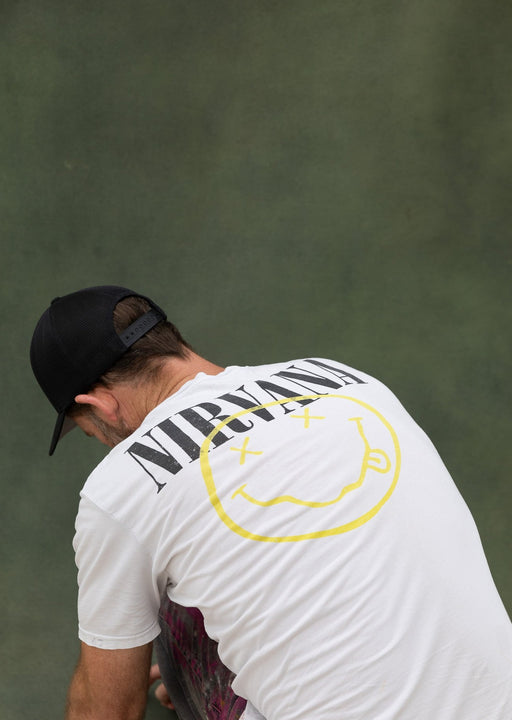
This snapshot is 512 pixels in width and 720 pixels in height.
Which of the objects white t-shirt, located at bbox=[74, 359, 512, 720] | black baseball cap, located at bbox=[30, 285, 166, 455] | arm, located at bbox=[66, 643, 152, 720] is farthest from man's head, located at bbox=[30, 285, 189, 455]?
arm, located at bbox=[66, 643, 152, 720]

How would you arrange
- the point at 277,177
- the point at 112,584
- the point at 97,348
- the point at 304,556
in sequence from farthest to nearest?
the point at 277,177, the point at 97,348, the point at 112,584, the point at 304,556

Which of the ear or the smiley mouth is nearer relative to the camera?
the smiley mouth

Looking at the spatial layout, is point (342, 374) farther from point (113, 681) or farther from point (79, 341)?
point (113, 681)

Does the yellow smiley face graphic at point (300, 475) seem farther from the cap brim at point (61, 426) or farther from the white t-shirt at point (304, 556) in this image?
the cap brim at point (61, 426)

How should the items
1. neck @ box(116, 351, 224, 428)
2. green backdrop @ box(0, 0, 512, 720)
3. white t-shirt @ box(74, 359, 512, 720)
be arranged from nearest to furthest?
white t-shirt @ box(74, 359, 512, 720)
neck @ box(116, 351, 224, 428)
green backdrop @ box(0, 0, 512, 720)

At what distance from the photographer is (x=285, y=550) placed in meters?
0.96

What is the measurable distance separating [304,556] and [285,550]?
3 centimetres

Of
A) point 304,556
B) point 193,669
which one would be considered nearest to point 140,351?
point 304,556

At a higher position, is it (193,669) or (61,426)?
(61,426)

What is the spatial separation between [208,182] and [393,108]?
0.66m

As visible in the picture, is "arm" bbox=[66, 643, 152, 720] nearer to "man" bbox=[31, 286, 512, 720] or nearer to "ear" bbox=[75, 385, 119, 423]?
"man" bbox=[31, 286, 512, 720]

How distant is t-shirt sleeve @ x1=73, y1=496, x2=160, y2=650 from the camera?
105 cm

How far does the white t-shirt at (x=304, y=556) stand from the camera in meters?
0.94

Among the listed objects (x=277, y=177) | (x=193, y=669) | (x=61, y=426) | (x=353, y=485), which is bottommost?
(x=193, y=669)
